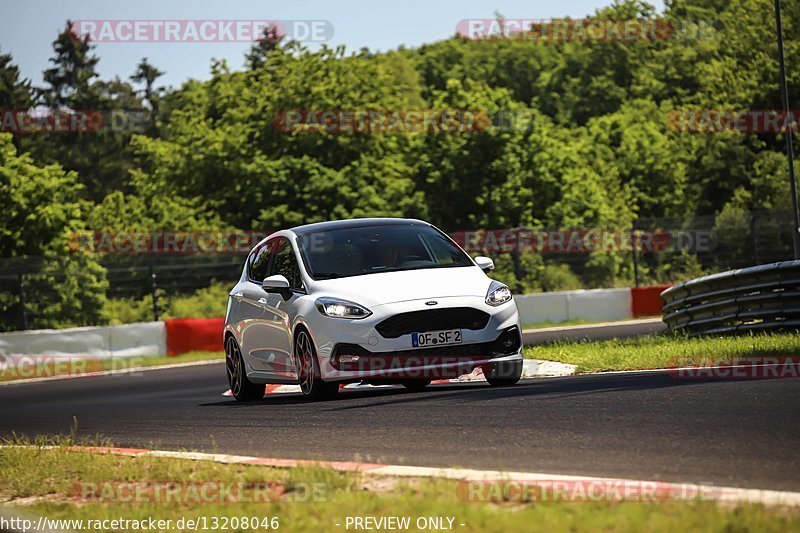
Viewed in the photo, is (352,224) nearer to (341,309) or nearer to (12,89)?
(341,309)

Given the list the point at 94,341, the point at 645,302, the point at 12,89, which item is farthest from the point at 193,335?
the point at 12,89

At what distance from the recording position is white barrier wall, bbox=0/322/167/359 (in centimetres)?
2766

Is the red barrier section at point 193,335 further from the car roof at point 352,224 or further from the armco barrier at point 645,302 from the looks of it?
the car roof at point 352,224

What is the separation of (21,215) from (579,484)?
119ft

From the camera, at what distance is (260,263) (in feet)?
46.9

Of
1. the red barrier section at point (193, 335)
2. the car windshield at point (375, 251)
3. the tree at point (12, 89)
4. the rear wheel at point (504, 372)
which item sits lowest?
the red barrier section at point (193, 335)

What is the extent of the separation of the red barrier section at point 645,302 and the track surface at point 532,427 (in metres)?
19.9

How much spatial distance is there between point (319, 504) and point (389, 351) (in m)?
5.22

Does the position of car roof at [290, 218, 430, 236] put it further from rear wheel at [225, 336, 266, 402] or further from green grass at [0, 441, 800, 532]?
green grass at [0, 441, 800, 532]

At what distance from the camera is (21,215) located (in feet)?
133

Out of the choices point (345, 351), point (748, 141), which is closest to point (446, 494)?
point (345, 351)

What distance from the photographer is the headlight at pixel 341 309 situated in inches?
466

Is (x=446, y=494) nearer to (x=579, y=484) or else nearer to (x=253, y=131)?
(x=579, y=484)

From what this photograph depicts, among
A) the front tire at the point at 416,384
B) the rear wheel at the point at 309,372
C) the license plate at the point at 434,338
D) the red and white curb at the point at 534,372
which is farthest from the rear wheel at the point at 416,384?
the license plate at the point at 434,338
